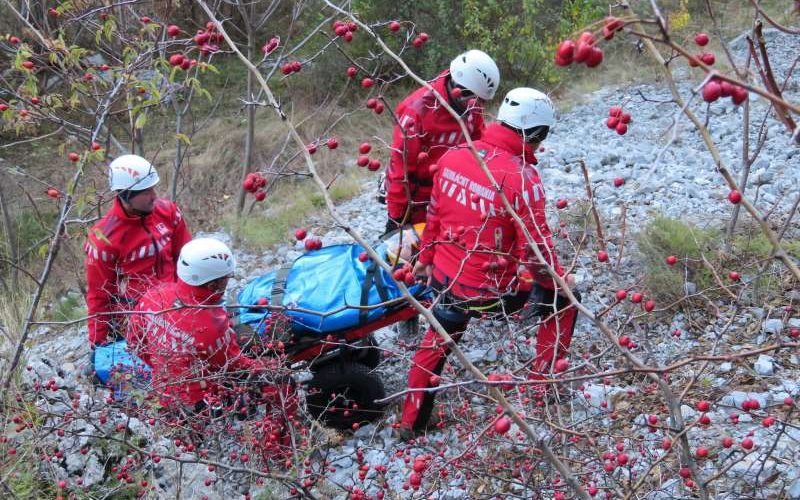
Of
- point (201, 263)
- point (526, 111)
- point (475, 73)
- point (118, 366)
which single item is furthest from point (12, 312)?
point (526, 111)

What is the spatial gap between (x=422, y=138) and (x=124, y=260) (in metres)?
1.99

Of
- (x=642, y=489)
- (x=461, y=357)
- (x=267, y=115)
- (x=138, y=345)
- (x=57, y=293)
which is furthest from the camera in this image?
(x=267, y=115)

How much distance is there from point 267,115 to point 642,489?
10406 millimetres

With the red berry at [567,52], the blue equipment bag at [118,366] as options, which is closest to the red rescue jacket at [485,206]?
the blue equipment bag at [118,366]

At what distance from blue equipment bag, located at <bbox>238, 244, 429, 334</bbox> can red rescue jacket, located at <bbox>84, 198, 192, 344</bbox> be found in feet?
1.93

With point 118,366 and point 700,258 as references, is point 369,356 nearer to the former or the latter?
point 118,366

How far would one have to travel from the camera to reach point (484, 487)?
11.4ft

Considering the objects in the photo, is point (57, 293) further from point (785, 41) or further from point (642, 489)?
point (785, 41)

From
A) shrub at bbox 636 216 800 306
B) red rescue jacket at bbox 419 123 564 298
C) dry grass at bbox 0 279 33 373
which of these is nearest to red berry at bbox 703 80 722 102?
red rescue jacket at bbox 419 123 564 298

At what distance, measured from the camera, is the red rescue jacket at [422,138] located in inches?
179

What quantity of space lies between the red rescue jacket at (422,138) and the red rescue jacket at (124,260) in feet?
4.86

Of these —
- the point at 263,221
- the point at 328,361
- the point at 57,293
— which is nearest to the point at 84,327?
the point at 57,293

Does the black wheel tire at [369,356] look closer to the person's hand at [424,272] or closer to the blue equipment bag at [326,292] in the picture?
the blue equipment bag at [326,292]

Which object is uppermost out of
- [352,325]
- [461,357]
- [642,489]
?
[461,357]
